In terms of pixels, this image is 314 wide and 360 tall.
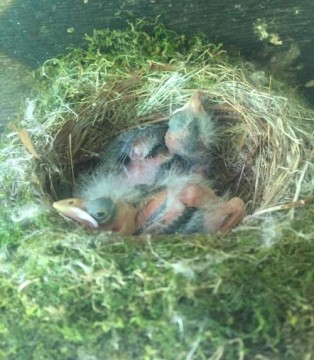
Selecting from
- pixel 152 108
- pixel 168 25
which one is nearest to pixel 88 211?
pixel 152 108

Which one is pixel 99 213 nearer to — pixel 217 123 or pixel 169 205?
pixel 169 205

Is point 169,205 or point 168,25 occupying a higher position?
point 168,25

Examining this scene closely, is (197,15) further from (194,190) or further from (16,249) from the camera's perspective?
(16,249)

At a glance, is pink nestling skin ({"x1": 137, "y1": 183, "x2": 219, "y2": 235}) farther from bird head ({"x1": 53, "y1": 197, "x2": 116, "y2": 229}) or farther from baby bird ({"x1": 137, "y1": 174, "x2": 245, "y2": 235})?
bird head ({"x1": 53, "y1": 197, "x2": 116, "y2": 229})

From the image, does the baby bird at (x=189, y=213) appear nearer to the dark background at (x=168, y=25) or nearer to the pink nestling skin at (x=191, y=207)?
the pink nestling skin at (x=191, y=207)

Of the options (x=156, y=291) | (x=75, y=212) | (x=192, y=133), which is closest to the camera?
(x=156, y=291)

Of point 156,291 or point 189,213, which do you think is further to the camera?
point 189,213

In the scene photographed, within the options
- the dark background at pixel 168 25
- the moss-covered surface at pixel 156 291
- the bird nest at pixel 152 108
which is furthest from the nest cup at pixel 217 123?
the moss-covered surface at pixel 156 291

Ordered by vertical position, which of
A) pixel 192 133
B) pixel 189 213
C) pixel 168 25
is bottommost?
pixel 189 213
